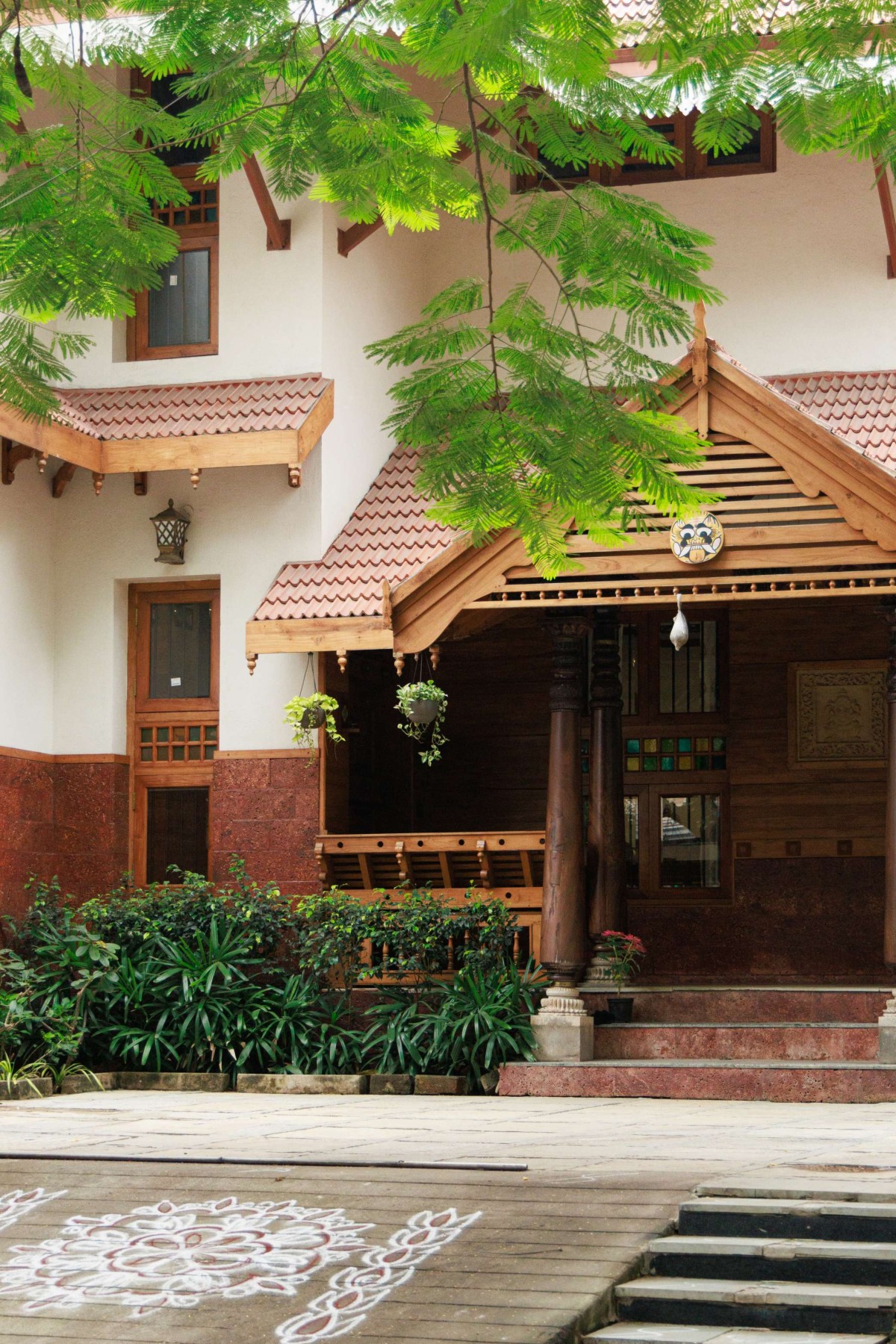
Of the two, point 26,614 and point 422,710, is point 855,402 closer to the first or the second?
point 422,710

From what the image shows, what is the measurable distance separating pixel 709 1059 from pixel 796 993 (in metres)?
1.04

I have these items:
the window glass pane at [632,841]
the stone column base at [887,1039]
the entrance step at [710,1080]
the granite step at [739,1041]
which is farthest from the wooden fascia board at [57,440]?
the stone column base at [887,1039]

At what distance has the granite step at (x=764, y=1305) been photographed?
598cm

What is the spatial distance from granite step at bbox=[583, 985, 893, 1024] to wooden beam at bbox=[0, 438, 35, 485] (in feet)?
21.2

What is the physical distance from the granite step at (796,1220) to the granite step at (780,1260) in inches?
1.8

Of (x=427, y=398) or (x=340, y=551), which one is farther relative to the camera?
(x=340, y=551)

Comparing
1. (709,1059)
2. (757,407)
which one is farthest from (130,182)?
(709,1059)

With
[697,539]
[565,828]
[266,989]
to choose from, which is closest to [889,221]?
[697,539]

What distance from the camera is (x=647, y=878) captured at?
53.4ft

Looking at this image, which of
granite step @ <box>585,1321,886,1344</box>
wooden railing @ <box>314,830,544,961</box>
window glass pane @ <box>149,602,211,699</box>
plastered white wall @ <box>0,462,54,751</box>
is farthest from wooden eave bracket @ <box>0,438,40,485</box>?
granite step @ <box>585,1321,886,1344</box>

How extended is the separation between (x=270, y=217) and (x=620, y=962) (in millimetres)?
7125

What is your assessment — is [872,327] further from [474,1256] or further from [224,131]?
[474,1256]

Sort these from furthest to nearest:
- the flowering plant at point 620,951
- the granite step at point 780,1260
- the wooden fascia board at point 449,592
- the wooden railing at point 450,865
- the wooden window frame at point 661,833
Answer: the wooden window frame at point 661,833
the wooden railing at point 450,865
the flowering plant at point 620,951
the wooden fascia board at point 449,592
the granite step at point 780,1260

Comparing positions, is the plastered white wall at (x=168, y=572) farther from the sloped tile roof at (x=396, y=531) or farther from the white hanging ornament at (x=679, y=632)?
the white hanging ornament at (x=679, y=632)
